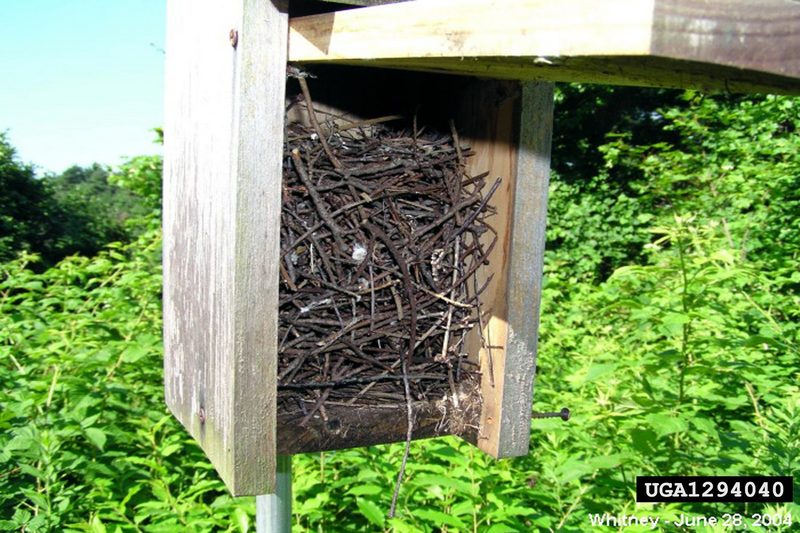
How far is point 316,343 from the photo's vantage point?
4.65 ft

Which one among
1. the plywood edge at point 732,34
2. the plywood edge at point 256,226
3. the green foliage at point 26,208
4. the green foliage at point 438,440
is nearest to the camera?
the plywood edge at point 732,34

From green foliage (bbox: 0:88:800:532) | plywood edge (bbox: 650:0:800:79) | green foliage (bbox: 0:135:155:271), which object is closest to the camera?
plywood edge (bbox: 650:0:800:79)

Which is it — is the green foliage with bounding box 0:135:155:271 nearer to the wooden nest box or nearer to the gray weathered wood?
the wooden nest box

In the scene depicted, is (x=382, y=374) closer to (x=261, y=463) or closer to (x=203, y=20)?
(x=261, y=463)

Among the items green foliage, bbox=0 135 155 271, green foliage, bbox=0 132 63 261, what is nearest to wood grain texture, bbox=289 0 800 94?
green foliage, bbox=0 135 155 271

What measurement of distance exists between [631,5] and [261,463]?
0.93 m

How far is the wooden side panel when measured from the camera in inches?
48.7

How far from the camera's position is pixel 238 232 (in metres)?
1.24

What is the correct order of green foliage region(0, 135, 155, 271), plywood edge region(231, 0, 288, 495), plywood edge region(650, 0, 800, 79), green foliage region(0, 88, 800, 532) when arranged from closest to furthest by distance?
plywood edge region(650, 0, 800, 79) < plywood edge region(231, 0, 288, 495) < green foliage region(0, 88, 800, 532) < green foliage region(0, 135, 155, 271)

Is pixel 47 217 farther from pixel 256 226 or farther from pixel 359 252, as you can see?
pixel 256 226

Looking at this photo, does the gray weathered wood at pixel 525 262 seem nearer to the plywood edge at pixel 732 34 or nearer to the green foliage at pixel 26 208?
the plywood edge at pixel 732 34

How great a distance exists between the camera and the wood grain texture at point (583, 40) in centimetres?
77

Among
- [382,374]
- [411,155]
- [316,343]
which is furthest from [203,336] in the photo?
[411,155]

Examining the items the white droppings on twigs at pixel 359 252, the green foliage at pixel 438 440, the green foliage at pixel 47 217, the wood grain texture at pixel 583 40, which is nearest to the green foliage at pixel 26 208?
the green foliage at pixel 47 217
